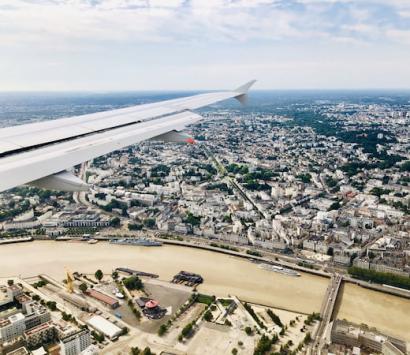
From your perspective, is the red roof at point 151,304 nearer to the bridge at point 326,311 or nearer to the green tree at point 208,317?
the green tree at point 208,317

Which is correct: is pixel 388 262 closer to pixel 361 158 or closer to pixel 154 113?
pixel 154 113

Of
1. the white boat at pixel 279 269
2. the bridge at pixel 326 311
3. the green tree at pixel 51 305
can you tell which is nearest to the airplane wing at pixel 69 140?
the bridge at pixel 326 311

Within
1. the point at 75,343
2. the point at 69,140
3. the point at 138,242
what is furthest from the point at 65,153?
the point at 138,242

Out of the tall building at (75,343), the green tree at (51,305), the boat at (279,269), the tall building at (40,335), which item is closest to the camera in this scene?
the tall building at (75,343)

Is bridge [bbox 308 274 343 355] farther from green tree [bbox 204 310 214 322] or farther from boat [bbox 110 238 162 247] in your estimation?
boat [bbox 110 238 162 247]

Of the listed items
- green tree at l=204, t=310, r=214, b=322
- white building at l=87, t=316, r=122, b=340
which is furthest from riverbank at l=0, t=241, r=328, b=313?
white building at l=87, t=316, r=122, b=340

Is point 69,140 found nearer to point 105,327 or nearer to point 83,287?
point 105,327
